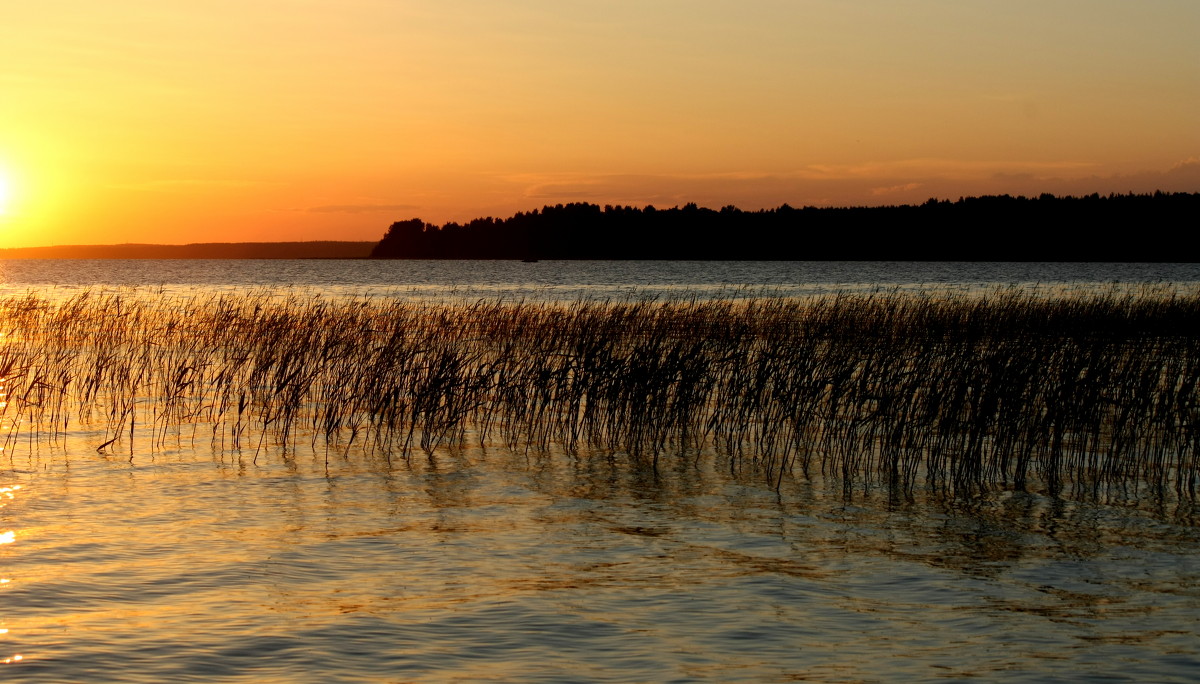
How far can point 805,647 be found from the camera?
571 cm

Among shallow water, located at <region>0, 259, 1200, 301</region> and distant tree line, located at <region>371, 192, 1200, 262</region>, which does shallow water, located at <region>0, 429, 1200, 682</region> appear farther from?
distant tree line, located at <region>371, 192, 1200, 262</region>

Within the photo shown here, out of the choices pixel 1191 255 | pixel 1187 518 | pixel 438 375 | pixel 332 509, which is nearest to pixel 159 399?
pixel 438 375

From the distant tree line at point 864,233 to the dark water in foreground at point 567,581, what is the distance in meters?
133

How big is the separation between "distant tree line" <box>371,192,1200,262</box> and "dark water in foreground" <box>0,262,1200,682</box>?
13257cm

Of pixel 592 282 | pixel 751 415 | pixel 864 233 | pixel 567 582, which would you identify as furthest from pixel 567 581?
pixel 864 233

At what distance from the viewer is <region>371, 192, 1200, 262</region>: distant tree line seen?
12675 cm

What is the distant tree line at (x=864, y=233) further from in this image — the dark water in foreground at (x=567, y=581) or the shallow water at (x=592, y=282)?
the dark water in foreground at (x=567, y=581)

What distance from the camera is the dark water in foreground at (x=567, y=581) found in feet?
17.9

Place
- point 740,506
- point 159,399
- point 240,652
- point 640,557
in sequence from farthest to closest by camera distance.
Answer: point 159,399, point 740,506, point 640,557, point 240,652

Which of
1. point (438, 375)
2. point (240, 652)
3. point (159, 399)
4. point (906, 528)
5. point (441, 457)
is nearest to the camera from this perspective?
point (240, 652)

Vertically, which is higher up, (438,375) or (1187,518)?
(438,375)

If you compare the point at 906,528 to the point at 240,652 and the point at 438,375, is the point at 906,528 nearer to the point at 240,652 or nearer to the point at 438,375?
the point at 240,652

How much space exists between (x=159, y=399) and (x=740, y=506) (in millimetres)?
9785

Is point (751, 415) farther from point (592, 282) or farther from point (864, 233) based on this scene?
point (864, 233)
